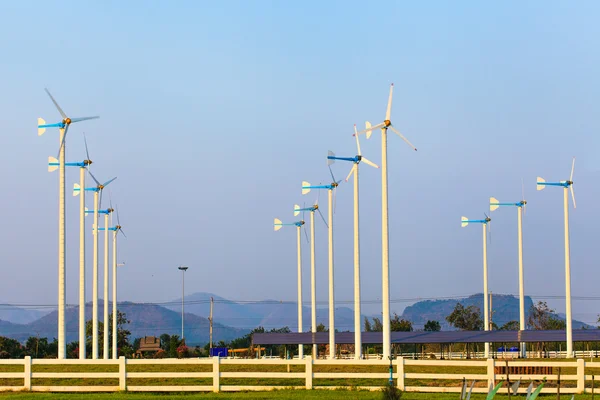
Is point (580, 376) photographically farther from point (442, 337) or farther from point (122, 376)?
point (442, 337)

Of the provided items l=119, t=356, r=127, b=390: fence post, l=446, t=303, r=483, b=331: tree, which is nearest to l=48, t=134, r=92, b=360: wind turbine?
l=119, t=356, r=127, b=390: fence post

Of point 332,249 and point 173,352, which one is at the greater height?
point 332,249

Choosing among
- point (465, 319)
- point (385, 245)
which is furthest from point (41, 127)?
point (465, 319)

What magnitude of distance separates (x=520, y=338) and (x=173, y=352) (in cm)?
3594

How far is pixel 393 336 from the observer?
233 ft

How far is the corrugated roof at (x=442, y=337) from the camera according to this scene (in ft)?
225

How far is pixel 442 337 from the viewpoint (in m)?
69.3

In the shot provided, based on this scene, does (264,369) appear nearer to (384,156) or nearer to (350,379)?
(350,379)

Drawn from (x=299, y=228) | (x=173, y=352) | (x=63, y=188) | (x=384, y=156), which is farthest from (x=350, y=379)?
(x=173, y=352)

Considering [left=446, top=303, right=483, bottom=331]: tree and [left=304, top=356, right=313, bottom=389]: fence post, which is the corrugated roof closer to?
[left=304, top=356, right=313, bottom=389]: fence post

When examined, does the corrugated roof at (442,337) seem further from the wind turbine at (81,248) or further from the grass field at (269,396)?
the grass field at (269,396)

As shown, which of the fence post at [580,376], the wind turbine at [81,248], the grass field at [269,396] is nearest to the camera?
the grass field at [269,396]

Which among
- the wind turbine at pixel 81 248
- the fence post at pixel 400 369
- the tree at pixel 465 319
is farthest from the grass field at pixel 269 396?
the tree at pixel 465 319

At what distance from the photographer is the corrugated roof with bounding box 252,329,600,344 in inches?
2702
